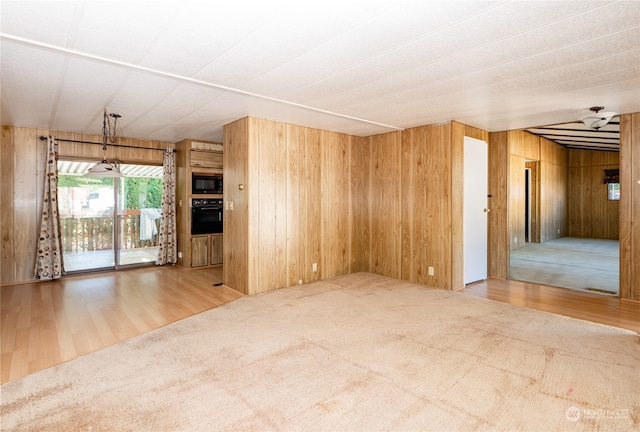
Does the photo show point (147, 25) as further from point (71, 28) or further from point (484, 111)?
point (484, 111)

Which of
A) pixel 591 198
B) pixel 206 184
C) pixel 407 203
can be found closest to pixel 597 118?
pixel 407 203

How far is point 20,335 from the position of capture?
3.36 metres

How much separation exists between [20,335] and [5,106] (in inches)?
108

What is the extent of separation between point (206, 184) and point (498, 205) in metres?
5.54

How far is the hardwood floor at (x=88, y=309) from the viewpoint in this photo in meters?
3.04

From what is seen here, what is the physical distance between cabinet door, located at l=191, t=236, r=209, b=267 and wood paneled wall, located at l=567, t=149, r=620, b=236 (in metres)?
11.9

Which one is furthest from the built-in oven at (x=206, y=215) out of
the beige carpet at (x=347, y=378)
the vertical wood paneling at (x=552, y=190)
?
the vertical wood paneling at (x=552, y=190)

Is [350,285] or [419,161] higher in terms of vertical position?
[419,161]

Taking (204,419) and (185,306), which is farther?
(185,306)

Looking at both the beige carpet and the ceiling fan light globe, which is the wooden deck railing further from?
the ceiling fan light globe

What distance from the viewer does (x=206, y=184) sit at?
22.6ft

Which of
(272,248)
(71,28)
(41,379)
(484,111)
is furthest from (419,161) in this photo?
(41,379)

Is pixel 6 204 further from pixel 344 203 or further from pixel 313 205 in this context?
pixel 344 203

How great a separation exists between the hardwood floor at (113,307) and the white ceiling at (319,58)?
2453 millimetres
